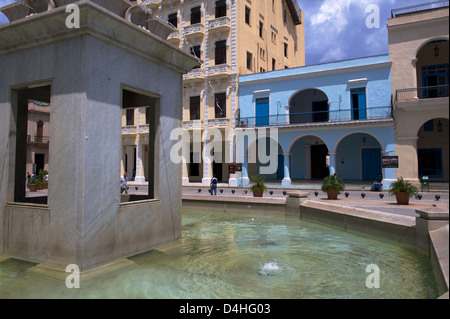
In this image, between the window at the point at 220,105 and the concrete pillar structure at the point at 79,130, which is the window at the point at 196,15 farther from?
the concrete pillar structure at the point at 79,130

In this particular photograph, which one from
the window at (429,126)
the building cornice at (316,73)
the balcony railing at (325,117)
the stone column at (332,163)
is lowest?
the stone column at (332,163)

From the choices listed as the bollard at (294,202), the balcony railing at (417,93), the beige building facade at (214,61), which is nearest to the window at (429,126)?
the balcony railing at (417,93)

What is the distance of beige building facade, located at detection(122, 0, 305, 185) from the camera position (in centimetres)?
2706

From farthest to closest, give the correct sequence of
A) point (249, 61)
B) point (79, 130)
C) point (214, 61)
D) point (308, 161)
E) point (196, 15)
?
point (196, 15)
point (249, 61)
point (214, 61)
point (308, 161)
point (79, 130)

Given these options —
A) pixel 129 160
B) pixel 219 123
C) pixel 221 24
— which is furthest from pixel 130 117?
pixel 221 24

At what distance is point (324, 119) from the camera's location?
26328mm

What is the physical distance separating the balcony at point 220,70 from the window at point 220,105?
5.63 feet

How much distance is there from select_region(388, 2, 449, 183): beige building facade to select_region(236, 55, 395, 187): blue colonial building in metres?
0.70

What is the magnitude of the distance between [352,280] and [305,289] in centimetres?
82

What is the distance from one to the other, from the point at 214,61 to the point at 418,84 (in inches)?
623

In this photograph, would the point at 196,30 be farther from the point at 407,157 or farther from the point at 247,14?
the point at 407,157

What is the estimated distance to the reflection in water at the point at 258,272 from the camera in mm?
3990

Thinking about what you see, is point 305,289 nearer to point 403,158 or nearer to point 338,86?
point 403,158
